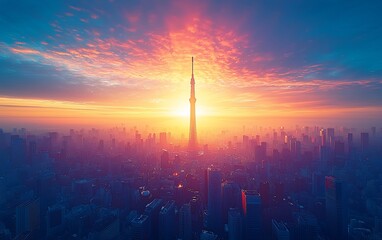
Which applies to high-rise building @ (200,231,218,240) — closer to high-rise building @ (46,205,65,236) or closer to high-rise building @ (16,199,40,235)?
high-rise building @ (46,205,65,236)

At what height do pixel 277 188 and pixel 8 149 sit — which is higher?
pixel 8 149

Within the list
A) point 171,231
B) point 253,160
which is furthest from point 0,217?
point 253,160

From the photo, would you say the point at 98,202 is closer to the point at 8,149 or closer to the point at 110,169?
the point at 110,169

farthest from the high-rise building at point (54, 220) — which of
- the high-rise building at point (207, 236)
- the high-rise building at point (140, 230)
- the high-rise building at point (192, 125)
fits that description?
the high-rise building at point (192, 125)

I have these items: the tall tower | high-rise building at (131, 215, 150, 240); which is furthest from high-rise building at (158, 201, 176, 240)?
the tall tower

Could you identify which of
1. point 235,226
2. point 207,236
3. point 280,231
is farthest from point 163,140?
point 280,231

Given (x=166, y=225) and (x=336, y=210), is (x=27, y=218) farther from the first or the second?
(x=336, y=210)
